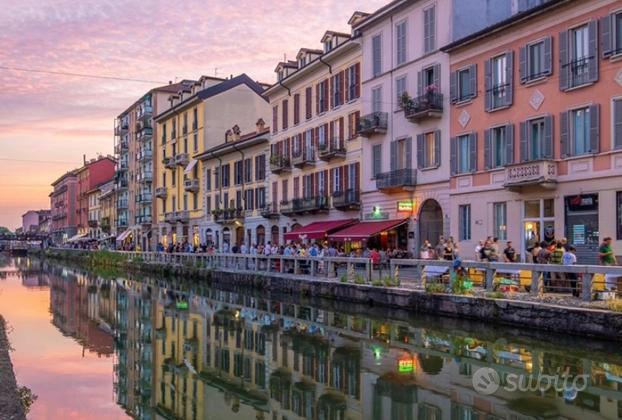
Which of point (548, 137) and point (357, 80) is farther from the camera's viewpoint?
point (357, 80)

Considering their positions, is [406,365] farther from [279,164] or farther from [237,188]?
[237,188]

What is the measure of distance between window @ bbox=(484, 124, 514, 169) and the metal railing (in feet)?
17.8

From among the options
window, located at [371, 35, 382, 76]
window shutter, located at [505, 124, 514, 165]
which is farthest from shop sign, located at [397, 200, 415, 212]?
window, located at [371, 35, 382, 76]

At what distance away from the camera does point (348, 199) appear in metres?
Result: 39.2

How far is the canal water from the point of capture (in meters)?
12.1

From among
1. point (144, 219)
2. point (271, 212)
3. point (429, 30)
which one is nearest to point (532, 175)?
point (429, 30)

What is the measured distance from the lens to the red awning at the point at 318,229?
39.0 metres

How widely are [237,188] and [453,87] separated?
91.4ft

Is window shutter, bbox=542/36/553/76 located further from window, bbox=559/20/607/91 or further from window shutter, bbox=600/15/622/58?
window shutter, bbox=600/15/622/58

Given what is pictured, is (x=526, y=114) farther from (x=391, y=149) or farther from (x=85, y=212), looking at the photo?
(x=85, y=212)

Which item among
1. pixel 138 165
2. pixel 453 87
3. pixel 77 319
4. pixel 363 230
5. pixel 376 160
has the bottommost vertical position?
pixel 77 319

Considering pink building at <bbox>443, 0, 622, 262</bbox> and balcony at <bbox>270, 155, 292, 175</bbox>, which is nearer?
pink building at <bbox>443, 0, 622, 262</bbox>

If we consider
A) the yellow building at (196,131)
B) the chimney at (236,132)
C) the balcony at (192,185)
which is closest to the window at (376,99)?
the chimney at (236,132)

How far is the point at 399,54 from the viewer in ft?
117
